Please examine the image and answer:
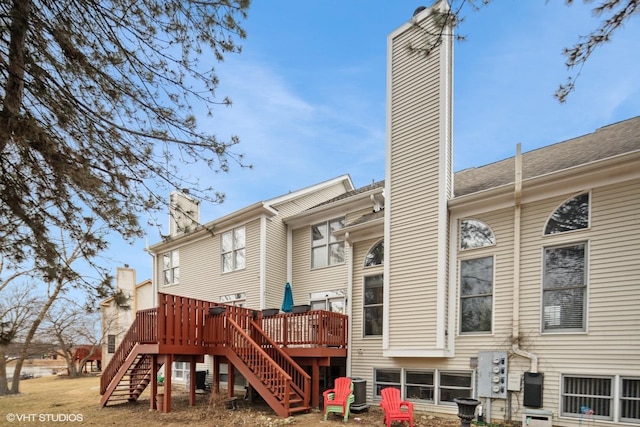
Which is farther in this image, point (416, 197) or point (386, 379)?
point (386, 379)

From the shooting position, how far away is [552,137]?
11555 mm

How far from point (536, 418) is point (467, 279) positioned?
3035 millimetres

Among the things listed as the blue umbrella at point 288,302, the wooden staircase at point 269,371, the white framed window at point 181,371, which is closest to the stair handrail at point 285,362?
the wooden staircase at point 269,371

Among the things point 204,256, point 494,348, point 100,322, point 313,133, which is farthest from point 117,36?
point 100,322

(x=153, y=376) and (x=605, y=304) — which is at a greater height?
(x=605, y=304)

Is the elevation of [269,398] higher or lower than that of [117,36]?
lower

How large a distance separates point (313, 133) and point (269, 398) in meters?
9.11

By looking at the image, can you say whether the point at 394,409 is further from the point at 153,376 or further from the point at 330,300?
the point at 153,376

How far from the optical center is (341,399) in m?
9.38

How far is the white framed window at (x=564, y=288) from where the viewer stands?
814 cm

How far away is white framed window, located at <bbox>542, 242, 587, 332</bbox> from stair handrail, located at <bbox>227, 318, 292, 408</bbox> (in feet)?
18.5

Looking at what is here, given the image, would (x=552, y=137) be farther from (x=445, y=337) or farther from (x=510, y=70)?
(x=445, y=337)

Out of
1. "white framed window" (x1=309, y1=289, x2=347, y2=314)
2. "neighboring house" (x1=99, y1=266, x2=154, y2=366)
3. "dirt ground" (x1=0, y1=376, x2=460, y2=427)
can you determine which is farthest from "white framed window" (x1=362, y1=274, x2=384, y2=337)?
"neighboring house" (x1=99, y1=266, x2=154, y2=366)

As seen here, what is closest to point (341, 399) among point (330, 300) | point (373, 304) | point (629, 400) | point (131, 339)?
point (373, 304)
